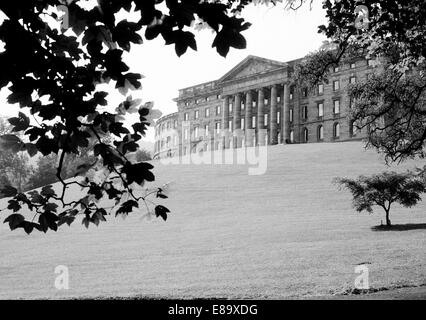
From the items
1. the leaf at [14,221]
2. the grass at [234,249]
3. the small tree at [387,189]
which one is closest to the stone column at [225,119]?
the grass at [234,249]

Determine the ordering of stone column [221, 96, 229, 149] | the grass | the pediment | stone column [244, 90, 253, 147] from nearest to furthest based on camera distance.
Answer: the grass → the pediment → stone column [244, 90, 253, 147] → stone column [221, 96, 229, 149]

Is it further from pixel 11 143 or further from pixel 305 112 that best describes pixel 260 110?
pixel 11 143

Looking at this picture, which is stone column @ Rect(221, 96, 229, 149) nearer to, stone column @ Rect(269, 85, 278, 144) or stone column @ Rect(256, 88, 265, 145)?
stone column @ Rect(256, 88, 265, 145)

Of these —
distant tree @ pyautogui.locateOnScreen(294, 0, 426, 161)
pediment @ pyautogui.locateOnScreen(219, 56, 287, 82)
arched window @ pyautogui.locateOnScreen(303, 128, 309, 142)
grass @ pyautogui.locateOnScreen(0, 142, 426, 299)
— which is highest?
pediment @ pyautogui.locateOnScreen(219, 56, 287, 82)

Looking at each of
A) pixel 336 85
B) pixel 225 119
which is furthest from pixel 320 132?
pixel 225 119

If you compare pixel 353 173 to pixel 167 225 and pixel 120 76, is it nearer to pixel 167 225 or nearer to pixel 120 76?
pixel 167 225

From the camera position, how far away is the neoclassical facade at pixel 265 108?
79.4 m

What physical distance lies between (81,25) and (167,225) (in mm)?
28641

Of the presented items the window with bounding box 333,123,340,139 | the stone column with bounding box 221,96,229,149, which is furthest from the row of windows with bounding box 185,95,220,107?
the window with bounding box 333,123,340,139

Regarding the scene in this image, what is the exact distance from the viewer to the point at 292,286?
551 inches

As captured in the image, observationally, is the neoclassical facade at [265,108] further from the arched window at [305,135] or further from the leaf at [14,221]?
the leaf at [14,221]

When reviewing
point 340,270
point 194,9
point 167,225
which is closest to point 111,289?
point 340,270

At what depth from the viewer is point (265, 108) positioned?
89.1 m

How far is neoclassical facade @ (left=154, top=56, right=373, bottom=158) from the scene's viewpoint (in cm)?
7944
